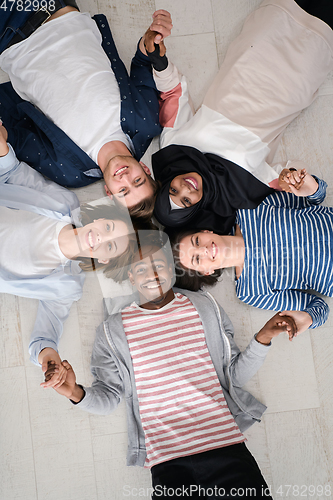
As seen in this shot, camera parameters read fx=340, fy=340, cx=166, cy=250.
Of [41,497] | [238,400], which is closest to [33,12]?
[238,400]

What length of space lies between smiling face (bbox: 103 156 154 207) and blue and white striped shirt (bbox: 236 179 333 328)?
1.37ft

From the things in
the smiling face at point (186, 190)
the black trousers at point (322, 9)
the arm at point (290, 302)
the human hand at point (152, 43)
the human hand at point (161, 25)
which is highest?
the black trousers at point (322, 9)

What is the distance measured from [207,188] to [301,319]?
0.59 m

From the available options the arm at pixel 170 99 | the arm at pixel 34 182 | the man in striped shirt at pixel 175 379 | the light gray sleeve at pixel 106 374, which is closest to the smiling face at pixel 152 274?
the man in striped shirt at pixel 175 379

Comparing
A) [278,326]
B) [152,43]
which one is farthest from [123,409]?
[152,43]

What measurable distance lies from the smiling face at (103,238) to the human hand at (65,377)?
386 millimetres

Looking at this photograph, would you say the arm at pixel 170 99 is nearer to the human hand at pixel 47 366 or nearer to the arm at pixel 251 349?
the arm at pixel 251 349

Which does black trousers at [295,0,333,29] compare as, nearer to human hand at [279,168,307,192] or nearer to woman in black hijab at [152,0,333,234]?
woman in black hijab at [152,0,333,234]

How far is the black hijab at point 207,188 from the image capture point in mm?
1287

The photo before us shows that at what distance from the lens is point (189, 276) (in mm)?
1404

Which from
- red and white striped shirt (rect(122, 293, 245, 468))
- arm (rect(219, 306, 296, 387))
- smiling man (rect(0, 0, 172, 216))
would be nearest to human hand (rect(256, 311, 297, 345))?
arm (rect(219, 306, 296, 387))

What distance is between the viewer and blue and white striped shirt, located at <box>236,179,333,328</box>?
1.29 metres

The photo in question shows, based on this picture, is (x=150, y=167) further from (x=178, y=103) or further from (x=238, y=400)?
(x=238, y=400)

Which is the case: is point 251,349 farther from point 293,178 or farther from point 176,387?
point 293,178
